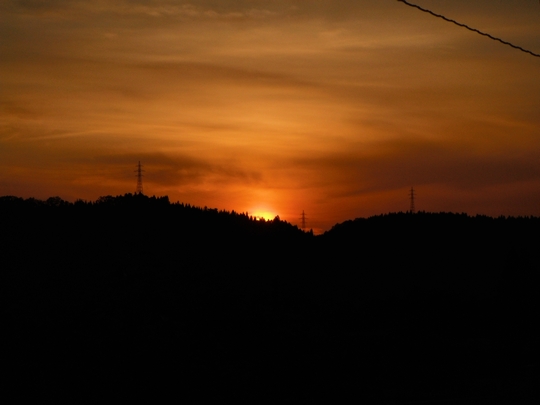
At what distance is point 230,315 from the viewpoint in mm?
25359

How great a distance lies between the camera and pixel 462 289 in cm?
4188

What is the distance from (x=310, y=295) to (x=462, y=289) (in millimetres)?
13034

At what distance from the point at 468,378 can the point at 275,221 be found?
20.9m

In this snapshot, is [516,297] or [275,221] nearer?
[516,297]

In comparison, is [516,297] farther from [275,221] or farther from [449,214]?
[449,214]

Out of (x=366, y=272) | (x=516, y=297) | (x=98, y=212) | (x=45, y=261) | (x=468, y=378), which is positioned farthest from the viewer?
(x=366, y=272)

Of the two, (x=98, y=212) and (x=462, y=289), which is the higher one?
(x=98, y=212)

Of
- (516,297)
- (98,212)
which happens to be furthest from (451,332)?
(98,212)

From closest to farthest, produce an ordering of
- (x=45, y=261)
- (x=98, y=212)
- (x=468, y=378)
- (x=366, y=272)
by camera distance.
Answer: (x=468, y=378) → (x=45, y=261) → (x=98, y=212) → (x=366, y=272)

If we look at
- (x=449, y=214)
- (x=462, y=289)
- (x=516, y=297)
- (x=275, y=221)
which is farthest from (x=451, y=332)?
(x=449, y=214)

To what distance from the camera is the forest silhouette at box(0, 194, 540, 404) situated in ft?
60.2

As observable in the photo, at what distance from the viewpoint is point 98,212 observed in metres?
29.7

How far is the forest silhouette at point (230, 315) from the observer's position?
18.4 m

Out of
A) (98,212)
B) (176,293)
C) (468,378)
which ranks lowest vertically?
(468,378)
